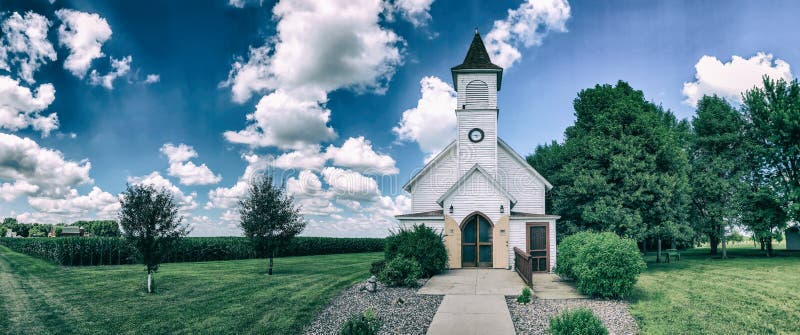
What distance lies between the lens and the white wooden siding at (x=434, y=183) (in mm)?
22766

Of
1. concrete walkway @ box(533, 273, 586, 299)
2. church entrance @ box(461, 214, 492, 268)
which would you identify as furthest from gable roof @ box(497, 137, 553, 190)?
concrete walkway @ box(533, 273, 586, 299)

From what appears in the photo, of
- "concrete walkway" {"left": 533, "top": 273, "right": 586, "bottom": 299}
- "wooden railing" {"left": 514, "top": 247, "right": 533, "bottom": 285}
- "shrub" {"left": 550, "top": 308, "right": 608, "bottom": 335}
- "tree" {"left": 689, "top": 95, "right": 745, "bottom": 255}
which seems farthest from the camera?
"tree" {"left": 689, "top": 95, "right": 745, "bottom": 255}

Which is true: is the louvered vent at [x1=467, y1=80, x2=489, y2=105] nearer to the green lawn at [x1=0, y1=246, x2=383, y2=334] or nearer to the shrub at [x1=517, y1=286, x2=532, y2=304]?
the green lawn at [x1=0, y1=246, x2=383, y2=334]

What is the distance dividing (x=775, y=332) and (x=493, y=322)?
20.6 ft

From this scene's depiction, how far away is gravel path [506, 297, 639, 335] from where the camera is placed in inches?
378

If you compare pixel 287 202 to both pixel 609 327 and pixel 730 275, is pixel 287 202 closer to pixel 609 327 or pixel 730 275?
pixel 609 327

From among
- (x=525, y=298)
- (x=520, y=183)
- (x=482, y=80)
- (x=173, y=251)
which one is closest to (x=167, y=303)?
(x=525, y=298)

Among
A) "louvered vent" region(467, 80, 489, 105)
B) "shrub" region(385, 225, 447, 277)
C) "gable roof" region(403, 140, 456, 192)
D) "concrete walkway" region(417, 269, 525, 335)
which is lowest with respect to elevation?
"concrete walkway" region(417, 269, 525, 335)

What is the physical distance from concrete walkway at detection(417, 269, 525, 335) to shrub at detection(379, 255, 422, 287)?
1.73 feet

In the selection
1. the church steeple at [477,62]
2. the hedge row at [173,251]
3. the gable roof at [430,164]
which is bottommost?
the hedge row at [173,251]

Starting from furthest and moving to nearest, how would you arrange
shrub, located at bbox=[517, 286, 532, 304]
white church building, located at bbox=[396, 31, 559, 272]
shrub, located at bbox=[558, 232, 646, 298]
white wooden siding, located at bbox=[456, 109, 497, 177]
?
white wooden siding, located at bbox=[456, 109, 497, 177] → white church building, located at bbox=[396, 31, 559, 272] → shrub, located at bbox=[558, 232, 646, 298] → shrub, located at bbox=[517, 286, 532, 304]

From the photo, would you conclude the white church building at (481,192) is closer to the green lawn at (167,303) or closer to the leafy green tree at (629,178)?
the leafy green tree at (629,178)

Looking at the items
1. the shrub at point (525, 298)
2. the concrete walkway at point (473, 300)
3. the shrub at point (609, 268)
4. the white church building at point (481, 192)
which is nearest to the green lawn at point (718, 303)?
the shrub at point (609, 268)

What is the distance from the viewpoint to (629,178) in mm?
23141
